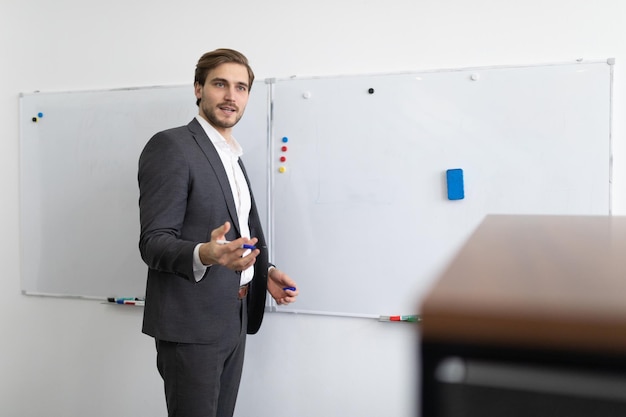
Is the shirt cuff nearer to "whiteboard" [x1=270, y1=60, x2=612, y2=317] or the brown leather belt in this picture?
the brown leather belt

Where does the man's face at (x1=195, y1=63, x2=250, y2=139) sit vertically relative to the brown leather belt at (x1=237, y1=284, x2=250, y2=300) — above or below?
above

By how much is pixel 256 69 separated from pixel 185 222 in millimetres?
962

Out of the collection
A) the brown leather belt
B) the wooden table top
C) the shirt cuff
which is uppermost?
the wooden table top

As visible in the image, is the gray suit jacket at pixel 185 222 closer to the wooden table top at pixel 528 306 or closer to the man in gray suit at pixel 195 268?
the man in gray suit at pixel 195 268

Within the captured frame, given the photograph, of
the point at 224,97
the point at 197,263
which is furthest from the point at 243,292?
the point at 224,97

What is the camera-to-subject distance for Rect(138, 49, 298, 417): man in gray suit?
1609 millimetres

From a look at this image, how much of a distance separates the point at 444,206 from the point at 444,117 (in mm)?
351

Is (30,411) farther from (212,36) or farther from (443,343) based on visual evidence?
(443,343)

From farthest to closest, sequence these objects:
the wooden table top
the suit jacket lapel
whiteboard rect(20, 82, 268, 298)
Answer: whiteboard rect(20, 82, 268, 298) → the suit jacket lapel → the wooden table top

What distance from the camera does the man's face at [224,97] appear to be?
6.20 feet

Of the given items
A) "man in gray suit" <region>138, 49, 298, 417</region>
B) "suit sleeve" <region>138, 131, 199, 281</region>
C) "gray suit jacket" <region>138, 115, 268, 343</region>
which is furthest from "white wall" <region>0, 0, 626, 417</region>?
"suit sleeve" <region>138, 131, 199, 281</region>

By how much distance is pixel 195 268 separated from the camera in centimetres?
148

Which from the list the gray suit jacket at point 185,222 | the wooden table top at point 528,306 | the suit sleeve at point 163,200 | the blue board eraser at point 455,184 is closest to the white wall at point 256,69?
the blue board eraser at point 455,184

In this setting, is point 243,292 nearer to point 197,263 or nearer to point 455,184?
point 197,263
